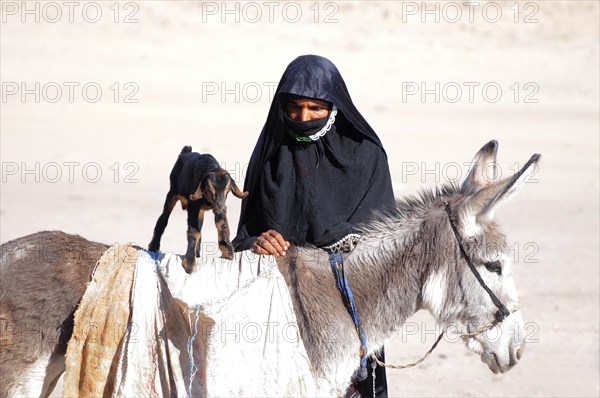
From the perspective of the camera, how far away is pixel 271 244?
13.4 ft

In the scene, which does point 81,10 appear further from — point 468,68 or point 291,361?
point 291,361

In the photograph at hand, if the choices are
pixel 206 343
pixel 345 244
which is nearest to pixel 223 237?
pixel 206 343

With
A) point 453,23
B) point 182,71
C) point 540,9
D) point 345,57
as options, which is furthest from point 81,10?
point 540,9

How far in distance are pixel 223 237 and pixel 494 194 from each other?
1.07 meters

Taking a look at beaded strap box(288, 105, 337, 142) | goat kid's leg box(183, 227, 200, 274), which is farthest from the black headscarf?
goat kid's leg box(183, 227, 200, 274)

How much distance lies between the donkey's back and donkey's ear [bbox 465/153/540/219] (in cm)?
152

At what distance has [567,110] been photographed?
21.1 metres

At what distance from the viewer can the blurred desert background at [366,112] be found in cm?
944

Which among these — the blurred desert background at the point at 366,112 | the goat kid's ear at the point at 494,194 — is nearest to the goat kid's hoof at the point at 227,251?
the goat kid's ear at the point at 494,194

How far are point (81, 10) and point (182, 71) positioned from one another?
4118mm

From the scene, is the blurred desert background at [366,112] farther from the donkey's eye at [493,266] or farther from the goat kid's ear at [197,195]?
the goat kid's ear at [197,195]

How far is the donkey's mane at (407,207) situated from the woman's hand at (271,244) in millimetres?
372

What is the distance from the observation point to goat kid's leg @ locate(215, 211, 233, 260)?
4039mm

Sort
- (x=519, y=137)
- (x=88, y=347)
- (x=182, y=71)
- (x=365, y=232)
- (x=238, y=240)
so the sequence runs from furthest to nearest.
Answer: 1. (x=182, y=71)
2. (x=519, y=137)
3. (x=238, y=240)
4. (x=365, y=232)
5. (x=88, y=347)
